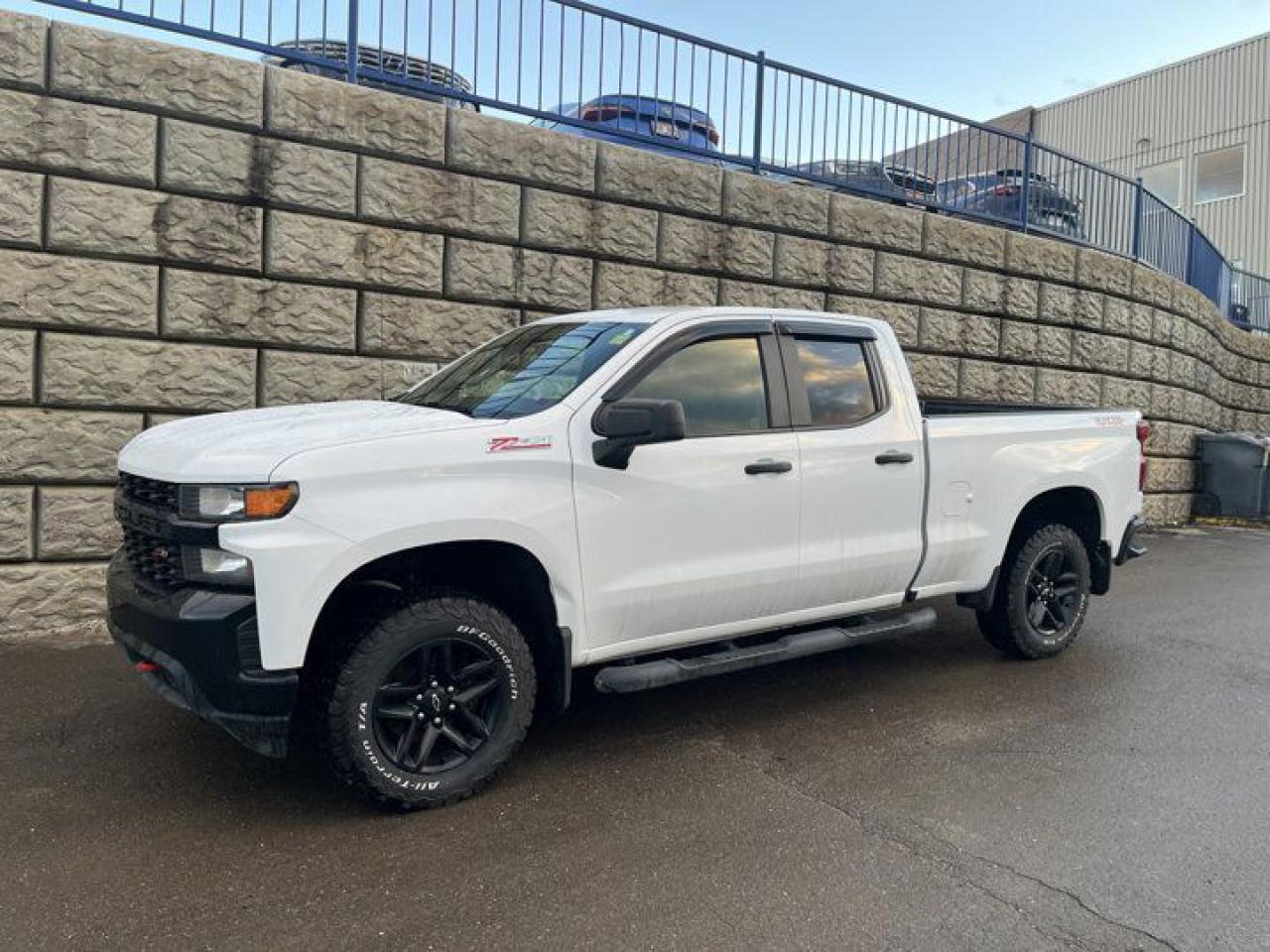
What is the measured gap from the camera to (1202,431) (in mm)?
14016

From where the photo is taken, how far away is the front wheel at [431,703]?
→ 339 centimetres

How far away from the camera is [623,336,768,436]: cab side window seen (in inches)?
166

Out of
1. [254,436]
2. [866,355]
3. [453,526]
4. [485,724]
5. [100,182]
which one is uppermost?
[100,182]

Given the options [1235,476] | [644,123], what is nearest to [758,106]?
[644,123]

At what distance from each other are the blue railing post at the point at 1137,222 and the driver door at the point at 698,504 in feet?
33.8

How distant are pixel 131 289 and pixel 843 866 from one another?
516 cm

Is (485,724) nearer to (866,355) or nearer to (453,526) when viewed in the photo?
(453,526)

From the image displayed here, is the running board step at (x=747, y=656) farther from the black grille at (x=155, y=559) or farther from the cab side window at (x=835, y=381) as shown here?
the black grille at (x=155, y=559)

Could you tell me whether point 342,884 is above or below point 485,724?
below

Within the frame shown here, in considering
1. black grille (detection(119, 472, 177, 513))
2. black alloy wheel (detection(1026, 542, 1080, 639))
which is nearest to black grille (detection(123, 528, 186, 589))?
black grille (detection(119, 472, 177, 513))

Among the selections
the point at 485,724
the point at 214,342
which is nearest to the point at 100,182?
the point at 214,342

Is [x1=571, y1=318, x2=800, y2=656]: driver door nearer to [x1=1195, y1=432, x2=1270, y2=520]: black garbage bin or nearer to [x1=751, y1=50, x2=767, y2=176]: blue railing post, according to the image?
[x1=751, y1=50, x2=767, y2=176]: blue railing post

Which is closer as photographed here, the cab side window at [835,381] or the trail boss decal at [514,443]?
the trail boss decal at [514,443]

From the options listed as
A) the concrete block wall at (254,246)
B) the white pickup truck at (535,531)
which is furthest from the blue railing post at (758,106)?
the white pickup truck at (535,531)
